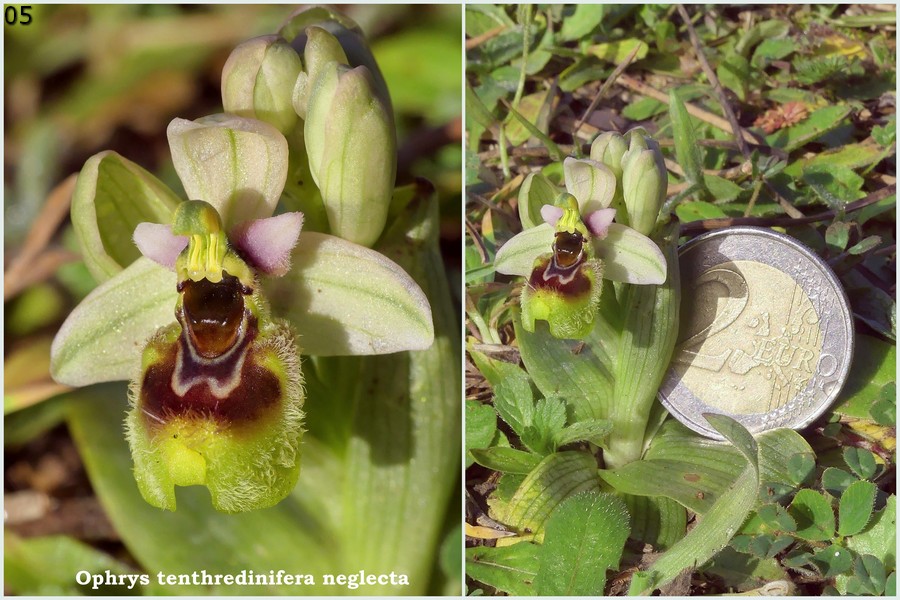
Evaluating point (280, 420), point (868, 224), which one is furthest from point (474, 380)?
point (868, 224)

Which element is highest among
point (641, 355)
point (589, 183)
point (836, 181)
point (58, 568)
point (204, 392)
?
point (589, 183)

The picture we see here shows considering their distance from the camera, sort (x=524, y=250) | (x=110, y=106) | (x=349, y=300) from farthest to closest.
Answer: (x=110, y=106) < (x=524, y=250) < (x=349, y=300)

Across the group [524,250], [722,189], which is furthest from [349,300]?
[722,189]

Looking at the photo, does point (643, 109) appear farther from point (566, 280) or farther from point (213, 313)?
point (213, 313)

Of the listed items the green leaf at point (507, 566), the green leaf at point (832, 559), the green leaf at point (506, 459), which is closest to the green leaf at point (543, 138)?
A: the green leaf at point (506, 459)

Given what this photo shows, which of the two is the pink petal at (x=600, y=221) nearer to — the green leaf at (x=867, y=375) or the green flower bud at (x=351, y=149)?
the green flower bud at (x=351, y=149)

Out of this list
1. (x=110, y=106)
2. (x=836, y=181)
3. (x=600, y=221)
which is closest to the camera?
(x=600, y=221)

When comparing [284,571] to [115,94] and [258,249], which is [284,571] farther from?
[115,94]
